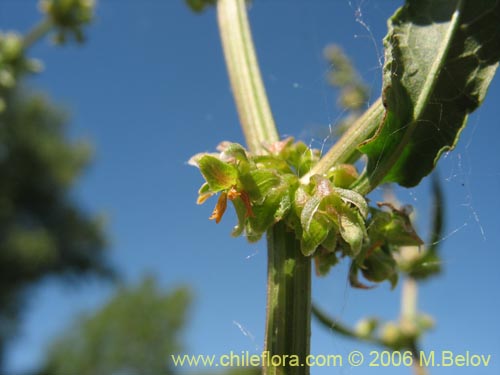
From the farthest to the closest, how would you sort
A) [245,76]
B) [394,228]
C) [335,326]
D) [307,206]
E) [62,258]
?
[62,258], [335,326], [245,76], [394,228], [307,206]

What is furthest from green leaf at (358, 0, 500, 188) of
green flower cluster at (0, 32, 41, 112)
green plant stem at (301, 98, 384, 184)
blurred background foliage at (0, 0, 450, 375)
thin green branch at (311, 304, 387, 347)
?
blurred background foliage at (0, 0, 450, 375)

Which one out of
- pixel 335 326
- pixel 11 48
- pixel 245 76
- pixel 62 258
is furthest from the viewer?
pixel 62 258

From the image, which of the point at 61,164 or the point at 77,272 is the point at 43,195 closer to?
the point at 61,164

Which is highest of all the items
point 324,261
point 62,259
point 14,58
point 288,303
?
point 62,259

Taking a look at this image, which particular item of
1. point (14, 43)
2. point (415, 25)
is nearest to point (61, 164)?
point (14, 43)

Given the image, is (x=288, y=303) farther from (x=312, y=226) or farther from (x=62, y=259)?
(x=62, y=259)

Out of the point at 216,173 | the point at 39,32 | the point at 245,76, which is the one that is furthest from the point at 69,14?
the point at 216,173

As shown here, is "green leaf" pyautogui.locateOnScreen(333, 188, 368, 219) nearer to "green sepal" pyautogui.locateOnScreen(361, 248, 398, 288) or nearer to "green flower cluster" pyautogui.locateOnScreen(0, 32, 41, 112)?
"green sepal" pyautogui.locateOnScreen(361, 248, 398, 288)
